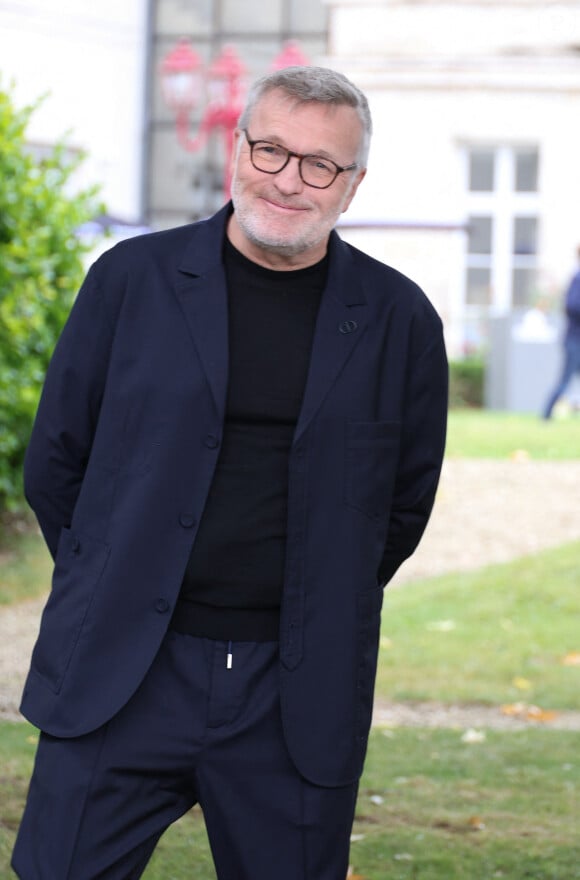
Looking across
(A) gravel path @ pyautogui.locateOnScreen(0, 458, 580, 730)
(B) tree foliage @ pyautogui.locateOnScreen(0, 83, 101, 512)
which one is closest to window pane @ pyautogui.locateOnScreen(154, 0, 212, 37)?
(A) gravel path @ pyautogui.locateOnScreen(0, 458, 580, 730)

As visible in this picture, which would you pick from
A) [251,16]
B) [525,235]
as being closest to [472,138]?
[525,235]

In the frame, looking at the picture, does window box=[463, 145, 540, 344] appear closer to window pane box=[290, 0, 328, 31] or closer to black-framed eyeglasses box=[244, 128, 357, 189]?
window pane box=[290, 0, 328, 31]

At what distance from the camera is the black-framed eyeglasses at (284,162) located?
3.04 meters

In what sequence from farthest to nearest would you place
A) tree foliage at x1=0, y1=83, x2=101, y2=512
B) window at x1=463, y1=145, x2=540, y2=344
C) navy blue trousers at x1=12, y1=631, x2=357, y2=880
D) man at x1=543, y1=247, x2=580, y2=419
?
window at x1=463, y1=145, x2=540, y2=344
man at x1=543, y1=247, x2=580, y2=419
tree foliage at x1=0, y1=83, x2=101, y2=512
navy blue trousers at x1=12, y1=631, x2=357, y2=880

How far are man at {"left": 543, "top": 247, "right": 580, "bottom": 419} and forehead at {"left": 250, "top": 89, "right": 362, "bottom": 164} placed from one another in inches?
553

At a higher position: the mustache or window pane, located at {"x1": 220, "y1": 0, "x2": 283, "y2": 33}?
window pane, located at {"x1": 220, "y1": 0, "x2": 283, "y2": 33}

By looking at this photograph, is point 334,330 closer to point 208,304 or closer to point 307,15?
point 208,304

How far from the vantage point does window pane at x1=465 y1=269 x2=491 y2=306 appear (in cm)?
2592

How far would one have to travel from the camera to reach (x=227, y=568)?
2996 millimetres

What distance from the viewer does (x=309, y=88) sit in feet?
9.94

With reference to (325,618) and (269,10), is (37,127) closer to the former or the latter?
(269,10)

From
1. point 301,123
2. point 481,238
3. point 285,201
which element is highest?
point 301,123

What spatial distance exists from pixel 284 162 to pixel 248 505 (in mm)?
663

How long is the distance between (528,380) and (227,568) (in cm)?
1803
